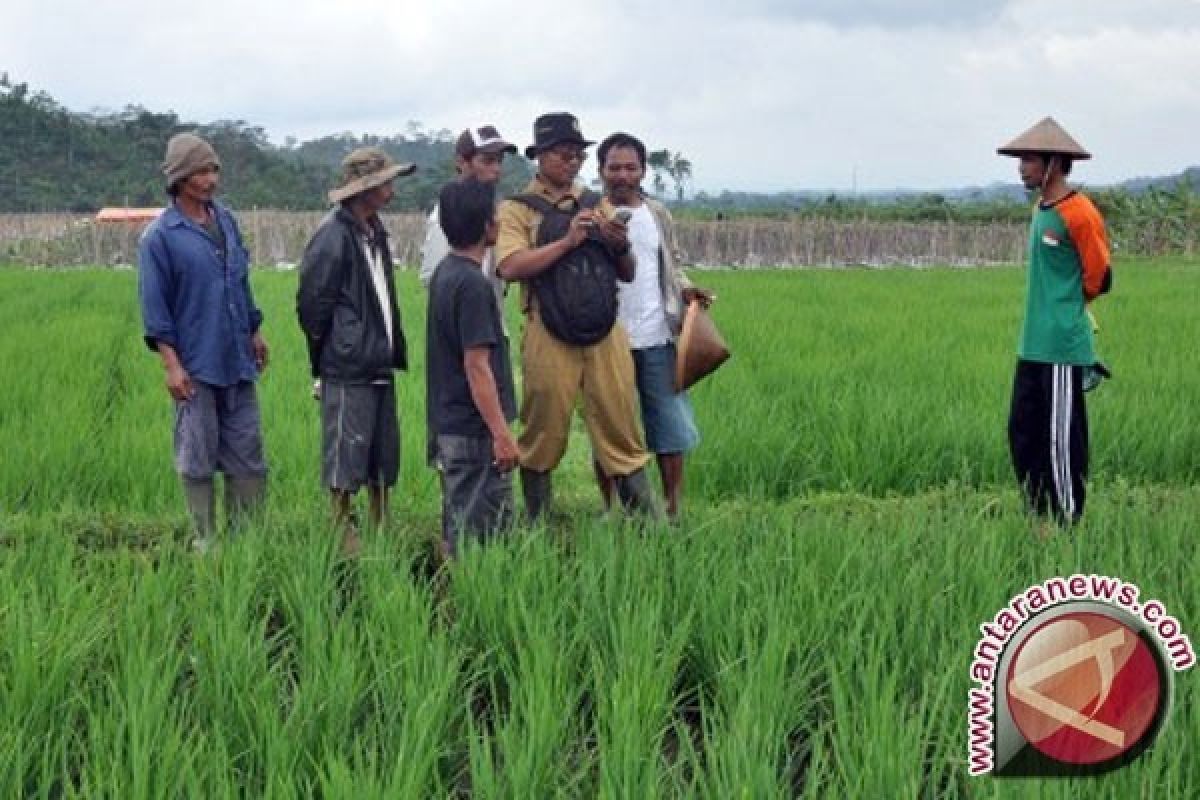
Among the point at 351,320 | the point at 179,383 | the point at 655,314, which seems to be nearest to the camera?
the point at 179,383

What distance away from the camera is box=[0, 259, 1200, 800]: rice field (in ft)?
6.67

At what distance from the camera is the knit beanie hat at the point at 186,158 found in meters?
3.56

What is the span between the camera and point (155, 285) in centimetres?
362

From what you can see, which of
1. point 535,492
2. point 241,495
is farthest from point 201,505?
point 535,492

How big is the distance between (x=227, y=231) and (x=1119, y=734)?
10.0ft

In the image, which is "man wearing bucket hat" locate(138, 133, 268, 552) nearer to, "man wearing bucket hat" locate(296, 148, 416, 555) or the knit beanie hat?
the knit beanie hat

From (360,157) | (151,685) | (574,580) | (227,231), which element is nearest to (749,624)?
(574,580)

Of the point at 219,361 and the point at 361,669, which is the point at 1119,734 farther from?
the point at 219,361

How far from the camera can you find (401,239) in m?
23.8

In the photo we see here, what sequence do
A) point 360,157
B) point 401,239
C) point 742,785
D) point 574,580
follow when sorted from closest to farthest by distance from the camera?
1. point 742,785
2. point 574,580
3. point 360,157
4. point 401,239

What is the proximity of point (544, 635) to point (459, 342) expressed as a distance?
3.80ft

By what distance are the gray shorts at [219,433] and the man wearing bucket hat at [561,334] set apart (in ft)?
2.99

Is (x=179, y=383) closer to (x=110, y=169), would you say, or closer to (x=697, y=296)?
(x=697, y=296)

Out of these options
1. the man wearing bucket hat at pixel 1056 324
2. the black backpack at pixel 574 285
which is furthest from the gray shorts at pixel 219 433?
the man wearing bucket hat at pixel 1056 324
